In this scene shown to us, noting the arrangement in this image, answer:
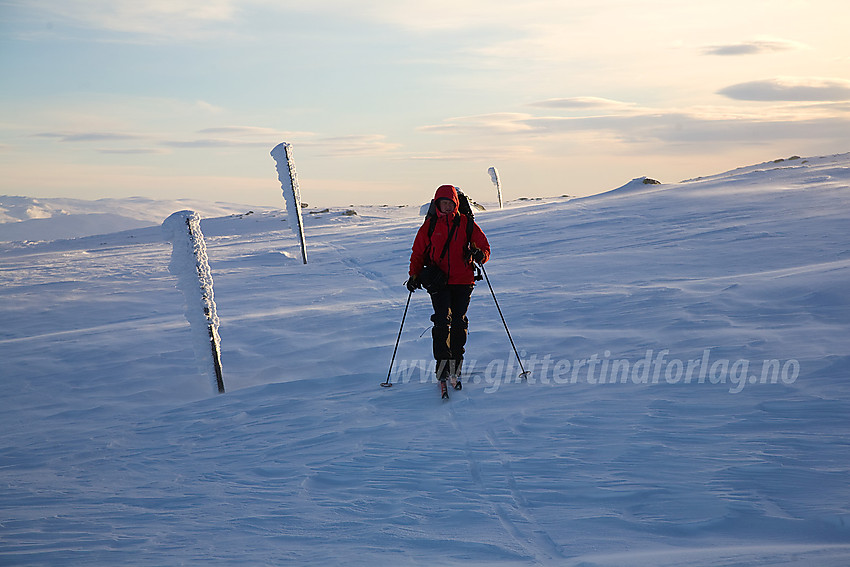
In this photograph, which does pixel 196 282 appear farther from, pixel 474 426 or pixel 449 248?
pixel 474 426

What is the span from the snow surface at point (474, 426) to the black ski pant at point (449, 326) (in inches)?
11.8

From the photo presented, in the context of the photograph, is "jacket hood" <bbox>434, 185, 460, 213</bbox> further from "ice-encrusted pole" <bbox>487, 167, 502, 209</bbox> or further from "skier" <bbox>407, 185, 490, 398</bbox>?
"ice-encrusted pole" <bbox>487, 167, 502, 209</bbox>

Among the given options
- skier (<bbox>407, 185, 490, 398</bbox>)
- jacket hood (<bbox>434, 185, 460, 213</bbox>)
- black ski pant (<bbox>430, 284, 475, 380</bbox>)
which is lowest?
black ski pant (<bbox>430, 284, 475, 380</bbox>)

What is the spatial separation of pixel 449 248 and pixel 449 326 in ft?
2.48

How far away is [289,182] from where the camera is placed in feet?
54.3

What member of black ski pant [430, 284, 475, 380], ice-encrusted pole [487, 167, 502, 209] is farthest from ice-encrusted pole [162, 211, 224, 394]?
ice-encrusted pole [487, 167, 502, 209]

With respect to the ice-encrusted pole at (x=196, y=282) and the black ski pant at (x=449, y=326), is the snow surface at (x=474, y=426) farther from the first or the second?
the ice-encrusted pole at (x=196, y=282)

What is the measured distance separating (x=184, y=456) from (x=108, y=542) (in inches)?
58.4

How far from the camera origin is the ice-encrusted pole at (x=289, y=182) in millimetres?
16297

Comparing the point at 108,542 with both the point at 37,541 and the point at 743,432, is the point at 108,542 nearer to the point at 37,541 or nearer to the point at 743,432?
the point at 37,541

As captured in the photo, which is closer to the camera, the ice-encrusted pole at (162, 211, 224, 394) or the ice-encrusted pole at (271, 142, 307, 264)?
the ice-encrusted pole at (162, 211, 224, 394)

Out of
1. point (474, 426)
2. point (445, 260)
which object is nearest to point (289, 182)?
point (445, 260)

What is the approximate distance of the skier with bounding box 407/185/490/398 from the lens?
642cm

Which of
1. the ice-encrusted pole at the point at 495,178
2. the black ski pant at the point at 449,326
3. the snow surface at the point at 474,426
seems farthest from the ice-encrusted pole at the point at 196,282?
the ice-encrusted pole at the point at 495,178
